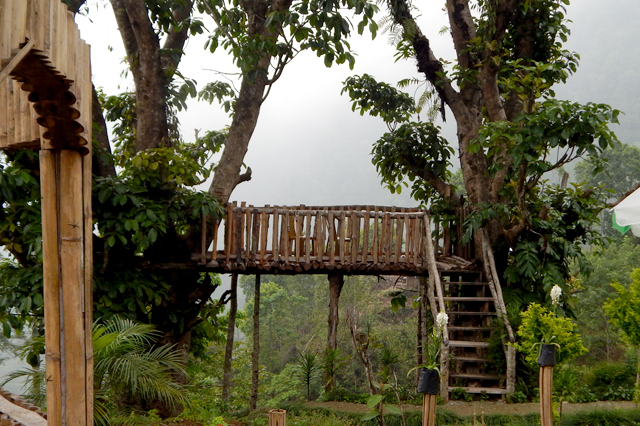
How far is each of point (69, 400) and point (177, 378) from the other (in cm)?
438

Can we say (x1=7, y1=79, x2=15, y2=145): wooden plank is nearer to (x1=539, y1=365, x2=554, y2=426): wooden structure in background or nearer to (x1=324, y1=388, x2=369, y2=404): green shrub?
(x1=539, y1=365, x2=554, y2=426): wooden structure in background

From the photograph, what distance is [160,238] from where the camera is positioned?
7.39m

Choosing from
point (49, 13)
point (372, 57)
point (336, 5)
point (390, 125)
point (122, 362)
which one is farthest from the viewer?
point (372, 57)

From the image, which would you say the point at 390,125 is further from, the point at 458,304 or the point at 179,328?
the point at 179,328

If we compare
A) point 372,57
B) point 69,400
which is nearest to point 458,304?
point 69,400

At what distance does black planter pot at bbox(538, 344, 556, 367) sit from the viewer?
3.94 m

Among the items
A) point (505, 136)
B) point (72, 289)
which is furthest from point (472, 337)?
point (72, 289)

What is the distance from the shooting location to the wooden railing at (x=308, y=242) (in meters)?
7.70

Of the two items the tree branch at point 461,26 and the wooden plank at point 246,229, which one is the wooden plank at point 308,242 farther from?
the tree branch at point 461,26

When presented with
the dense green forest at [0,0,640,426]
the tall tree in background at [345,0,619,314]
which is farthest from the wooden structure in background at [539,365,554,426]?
the tall tree in background at [345,0,619,314]

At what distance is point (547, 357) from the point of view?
3.96 metres

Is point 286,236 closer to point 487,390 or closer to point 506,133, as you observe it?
point 506,133

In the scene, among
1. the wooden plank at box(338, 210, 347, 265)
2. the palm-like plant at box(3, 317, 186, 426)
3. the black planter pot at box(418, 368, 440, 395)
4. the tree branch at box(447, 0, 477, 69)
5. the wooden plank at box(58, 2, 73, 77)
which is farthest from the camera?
the tree branch at box(447, 0, 477, 69)

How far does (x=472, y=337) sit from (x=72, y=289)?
6971 mm
